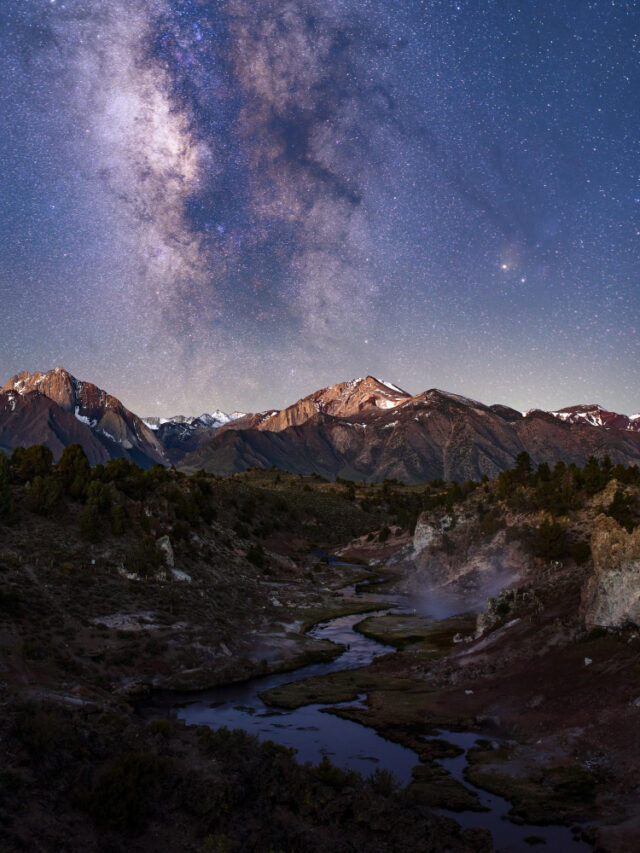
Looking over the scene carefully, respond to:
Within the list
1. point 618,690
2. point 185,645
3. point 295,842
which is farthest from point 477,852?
point 185,645

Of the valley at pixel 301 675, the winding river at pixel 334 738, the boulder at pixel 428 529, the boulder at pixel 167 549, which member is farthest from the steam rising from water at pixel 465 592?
the boulder at pixel 167 549

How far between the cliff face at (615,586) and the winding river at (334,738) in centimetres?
1704

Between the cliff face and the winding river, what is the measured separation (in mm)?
17038

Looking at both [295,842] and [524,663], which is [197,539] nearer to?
[524,663]

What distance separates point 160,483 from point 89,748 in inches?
3180

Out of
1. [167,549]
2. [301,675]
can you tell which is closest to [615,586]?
[301,675]

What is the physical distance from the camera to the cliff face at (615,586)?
46531 mm

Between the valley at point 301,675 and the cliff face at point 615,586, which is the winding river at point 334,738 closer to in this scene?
the valley at point 301,675

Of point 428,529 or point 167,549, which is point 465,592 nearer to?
point 428,529

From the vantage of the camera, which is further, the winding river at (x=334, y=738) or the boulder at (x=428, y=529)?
the boulder at (x=428, y=529)

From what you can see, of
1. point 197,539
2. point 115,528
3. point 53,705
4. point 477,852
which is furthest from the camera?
point 197,539

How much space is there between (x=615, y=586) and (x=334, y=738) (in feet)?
91.2

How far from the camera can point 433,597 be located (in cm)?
10000

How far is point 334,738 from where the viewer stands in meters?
40.7
